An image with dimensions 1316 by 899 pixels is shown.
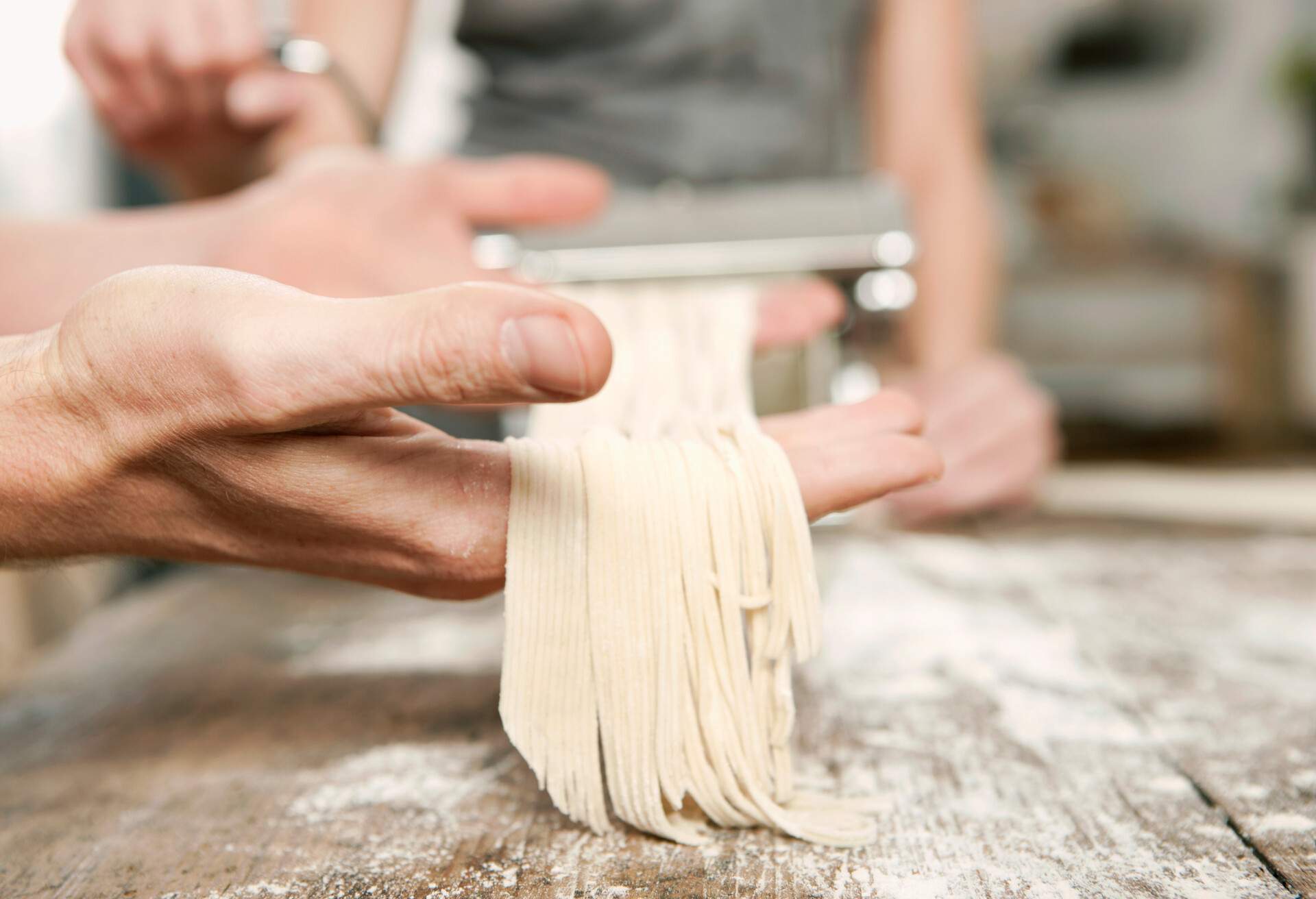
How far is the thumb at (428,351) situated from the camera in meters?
0.33

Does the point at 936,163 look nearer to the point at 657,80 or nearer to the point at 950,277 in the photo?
the point at 950,277

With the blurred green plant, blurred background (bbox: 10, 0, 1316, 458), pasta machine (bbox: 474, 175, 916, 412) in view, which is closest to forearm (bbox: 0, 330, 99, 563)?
pasta machine (bbox: 474, 175, 916, 412)

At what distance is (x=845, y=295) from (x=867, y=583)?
25 centimetres

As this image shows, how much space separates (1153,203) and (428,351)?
12.4 ft

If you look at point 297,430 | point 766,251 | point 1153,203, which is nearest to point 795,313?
point 766,251

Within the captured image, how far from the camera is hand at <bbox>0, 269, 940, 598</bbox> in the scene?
334mm

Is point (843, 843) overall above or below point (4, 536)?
below

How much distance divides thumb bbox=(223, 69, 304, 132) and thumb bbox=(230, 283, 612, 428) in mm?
663

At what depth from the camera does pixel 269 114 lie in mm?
936

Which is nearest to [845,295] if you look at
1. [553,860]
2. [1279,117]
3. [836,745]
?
[836,745]

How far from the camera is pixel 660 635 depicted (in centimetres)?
40

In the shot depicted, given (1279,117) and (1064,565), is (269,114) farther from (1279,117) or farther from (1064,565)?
(1279,117)

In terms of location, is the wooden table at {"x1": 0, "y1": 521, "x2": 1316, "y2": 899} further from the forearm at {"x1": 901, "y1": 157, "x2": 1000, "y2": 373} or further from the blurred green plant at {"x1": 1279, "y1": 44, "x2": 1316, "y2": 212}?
the blurred green plant at {"x1": 1279, "y1": 44, "x2": 1316, "y2": 212}

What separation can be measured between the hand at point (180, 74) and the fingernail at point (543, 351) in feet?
2.23
